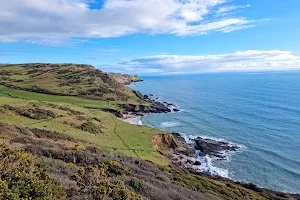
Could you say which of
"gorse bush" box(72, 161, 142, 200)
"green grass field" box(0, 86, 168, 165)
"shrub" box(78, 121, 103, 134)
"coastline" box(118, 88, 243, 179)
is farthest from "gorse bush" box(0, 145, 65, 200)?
"shrub" box(78, 121, 103, 134)

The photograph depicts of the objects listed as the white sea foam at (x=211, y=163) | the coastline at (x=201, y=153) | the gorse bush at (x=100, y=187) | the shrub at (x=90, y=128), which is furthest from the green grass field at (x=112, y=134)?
the gorse bush at (x=100, y=187)

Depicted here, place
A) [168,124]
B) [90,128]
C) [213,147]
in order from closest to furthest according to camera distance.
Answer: [90,128] → [213,147] → [168,124]

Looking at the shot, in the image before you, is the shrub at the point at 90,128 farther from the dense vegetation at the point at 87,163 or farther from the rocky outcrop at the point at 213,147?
the rocky outcrop at the point at 213,147

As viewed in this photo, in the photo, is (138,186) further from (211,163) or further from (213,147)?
(213,147)

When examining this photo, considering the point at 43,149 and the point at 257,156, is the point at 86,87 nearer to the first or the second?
the point at 257,156

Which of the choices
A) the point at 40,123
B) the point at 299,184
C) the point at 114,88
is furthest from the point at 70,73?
the point at 299,184

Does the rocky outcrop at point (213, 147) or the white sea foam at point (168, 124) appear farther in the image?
the white sea foam at point (168, 124)

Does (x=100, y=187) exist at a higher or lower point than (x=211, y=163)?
higher

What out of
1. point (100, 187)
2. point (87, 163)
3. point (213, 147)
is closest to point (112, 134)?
point (213, 147)
